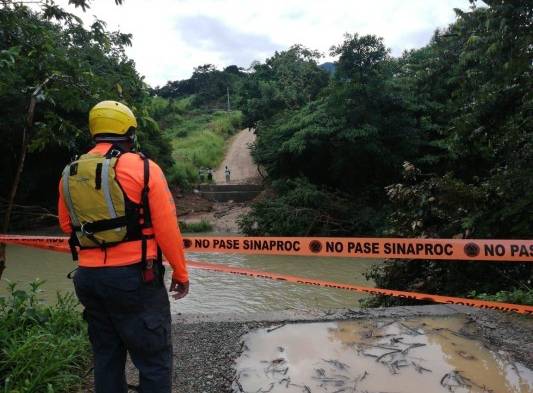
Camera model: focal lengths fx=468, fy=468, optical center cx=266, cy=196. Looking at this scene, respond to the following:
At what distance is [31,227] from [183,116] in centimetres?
3231

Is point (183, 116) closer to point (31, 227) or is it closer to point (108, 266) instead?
point (31, 227)

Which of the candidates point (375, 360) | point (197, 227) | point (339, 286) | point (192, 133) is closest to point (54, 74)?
point (339, 286)

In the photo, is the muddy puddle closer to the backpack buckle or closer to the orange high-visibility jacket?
the orange high-visibility jacket

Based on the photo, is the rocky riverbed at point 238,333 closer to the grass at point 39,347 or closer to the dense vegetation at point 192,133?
the grass at point 39,347

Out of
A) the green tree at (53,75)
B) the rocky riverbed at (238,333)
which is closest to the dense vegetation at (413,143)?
the rocky riverbed at (238,333)

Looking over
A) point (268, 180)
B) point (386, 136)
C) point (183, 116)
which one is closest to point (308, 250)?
point (386, 136)

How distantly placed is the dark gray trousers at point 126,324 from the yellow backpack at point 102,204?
0.16m

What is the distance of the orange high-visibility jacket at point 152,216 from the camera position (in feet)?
7.52

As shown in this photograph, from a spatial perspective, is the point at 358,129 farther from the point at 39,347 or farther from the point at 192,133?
the point at 192,133

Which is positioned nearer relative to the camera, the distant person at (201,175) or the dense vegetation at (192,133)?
the dense vegetation at (192,133)

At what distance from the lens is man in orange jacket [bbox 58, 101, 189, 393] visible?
227cm

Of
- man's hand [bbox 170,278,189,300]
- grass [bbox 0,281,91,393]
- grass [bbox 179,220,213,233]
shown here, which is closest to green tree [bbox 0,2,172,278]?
grass [bbox 0,281,91,393]

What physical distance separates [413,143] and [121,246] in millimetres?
15487

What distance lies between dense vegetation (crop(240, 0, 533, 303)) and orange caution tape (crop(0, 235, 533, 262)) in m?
1.02
